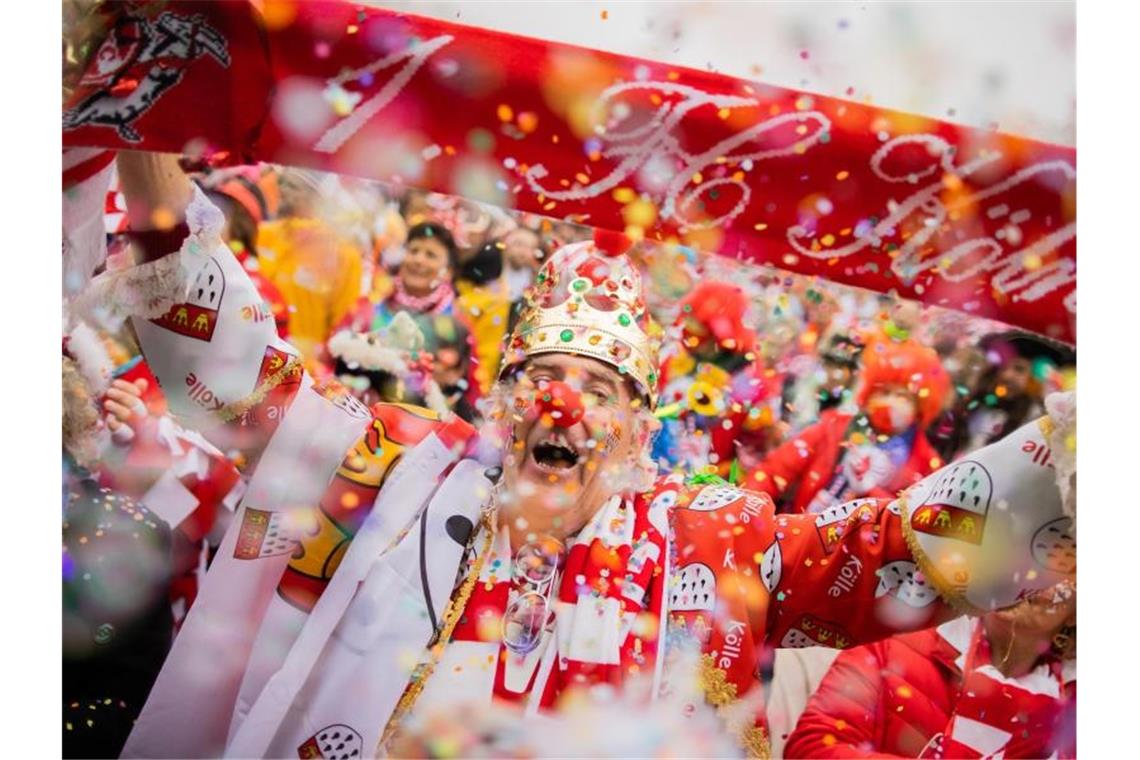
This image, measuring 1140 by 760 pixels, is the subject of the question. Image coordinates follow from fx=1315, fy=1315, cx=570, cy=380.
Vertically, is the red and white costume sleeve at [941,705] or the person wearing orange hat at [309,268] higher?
the person wearing orange hat at [309,268]

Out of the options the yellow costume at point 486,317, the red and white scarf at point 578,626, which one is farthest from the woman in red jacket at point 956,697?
the yellow costume at point 486,317

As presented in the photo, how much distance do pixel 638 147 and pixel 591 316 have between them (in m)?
0.25

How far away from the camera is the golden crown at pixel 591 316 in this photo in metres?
1.77

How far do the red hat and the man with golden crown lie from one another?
101mm

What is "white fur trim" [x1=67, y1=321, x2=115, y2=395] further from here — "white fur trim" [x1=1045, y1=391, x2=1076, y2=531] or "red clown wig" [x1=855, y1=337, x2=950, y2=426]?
"white fur trim" [x1=1045, y1=391, x2=1076, y2=531]

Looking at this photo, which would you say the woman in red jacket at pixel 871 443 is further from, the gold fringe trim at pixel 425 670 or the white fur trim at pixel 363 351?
the white fur trim at pixel 363 351

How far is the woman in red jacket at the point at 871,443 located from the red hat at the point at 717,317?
0.17 metres

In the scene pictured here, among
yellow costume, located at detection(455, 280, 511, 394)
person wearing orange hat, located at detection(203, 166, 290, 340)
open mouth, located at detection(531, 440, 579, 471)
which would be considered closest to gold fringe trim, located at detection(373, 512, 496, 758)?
open mouth, located at detection(531, 440, 579, 471)

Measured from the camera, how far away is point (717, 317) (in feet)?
6.23

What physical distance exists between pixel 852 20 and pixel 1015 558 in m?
0.78

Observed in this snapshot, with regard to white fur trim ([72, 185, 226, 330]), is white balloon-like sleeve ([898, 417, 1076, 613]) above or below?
below

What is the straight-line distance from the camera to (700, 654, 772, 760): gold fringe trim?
5.79 ft

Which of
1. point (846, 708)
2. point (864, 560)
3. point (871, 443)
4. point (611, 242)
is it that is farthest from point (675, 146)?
point (846, 708)

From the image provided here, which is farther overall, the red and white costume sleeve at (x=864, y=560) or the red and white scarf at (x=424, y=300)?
the red and white scarf at (x=424, y=300)
